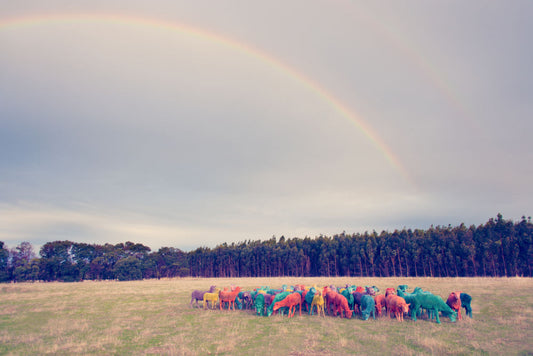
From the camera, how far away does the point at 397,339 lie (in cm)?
1340

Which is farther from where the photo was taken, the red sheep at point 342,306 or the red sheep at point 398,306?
the red sheep at point 342,306

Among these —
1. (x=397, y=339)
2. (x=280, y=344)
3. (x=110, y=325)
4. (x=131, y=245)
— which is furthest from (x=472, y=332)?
(x=131, y=245)

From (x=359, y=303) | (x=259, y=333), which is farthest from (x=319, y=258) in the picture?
(x=259, y=333)

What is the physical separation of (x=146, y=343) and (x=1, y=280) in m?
93.9

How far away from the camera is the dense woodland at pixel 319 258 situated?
→ 67.2 m

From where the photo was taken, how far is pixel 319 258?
285 feet

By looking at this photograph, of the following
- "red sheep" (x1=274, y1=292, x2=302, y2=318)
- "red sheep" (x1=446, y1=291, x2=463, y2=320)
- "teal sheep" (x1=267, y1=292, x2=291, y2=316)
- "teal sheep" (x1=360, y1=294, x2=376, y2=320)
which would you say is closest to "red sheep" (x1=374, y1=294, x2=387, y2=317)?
"teal sheep" (x1=360, y1=294, x2=376, y2=320)

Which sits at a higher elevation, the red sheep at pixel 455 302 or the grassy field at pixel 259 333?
the red sheep at pixel 455 302

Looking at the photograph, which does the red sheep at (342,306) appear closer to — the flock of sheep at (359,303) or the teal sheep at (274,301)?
the flock of sheep at (359,303)

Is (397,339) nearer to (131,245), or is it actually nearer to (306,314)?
(306,314)

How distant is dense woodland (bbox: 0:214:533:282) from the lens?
6725 cm

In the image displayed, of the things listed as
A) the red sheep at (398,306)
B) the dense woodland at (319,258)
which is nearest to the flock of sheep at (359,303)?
the red sheep at (398,306)

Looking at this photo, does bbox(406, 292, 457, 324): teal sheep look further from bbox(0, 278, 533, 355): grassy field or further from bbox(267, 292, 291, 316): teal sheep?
bbox(267, 292, 291, 316): teal sheep

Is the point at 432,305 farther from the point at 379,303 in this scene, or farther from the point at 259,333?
the point at 259,333
